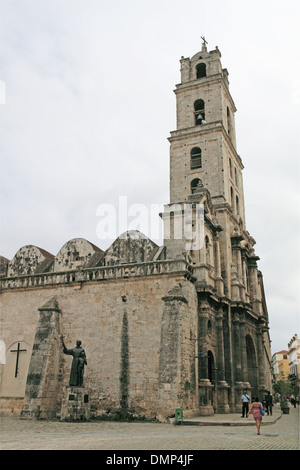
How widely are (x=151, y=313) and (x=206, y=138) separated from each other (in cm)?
1385

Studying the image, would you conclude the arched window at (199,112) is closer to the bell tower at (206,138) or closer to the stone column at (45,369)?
the bell tower at (206,138)

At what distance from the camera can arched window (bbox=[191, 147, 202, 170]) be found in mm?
27506

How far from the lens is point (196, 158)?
27.8 meters

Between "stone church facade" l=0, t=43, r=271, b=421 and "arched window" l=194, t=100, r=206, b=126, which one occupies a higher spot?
"arched window" l=194, t=100, r=206, b=126

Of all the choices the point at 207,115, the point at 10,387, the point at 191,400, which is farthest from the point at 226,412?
the point at 207,115

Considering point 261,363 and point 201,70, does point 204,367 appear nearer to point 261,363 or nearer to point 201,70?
point 261,363

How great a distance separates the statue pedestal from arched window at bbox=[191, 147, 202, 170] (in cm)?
1643

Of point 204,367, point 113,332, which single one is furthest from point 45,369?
point 204,367

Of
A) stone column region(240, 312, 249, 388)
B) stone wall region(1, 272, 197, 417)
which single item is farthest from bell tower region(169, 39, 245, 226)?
stone wall region(1, 272, 197, 417)

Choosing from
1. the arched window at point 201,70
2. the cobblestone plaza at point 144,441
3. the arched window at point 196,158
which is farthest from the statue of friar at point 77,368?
the arched window at point 201,70

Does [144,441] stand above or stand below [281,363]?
below

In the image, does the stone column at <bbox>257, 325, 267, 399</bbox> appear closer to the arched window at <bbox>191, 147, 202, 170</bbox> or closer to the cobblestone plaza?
the arched window at <bbox>191, 147, 202, 170</bbox>

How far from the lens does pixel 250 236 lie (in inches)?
1187
